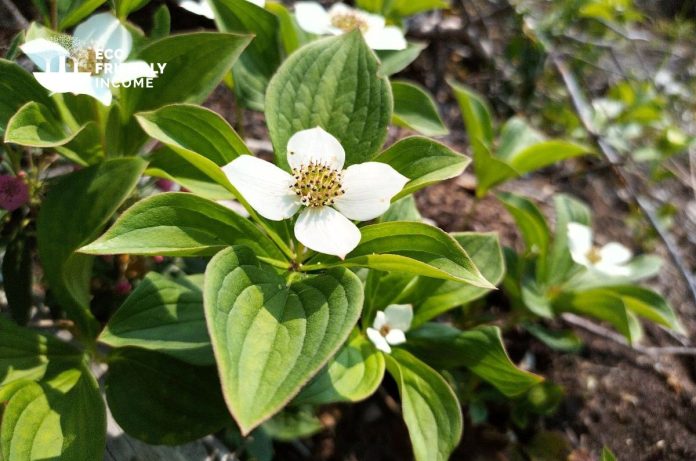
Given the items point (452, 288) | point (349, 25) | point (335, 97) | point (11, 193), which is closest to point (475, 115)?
point (349, 25)

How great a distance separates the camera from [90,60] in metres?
1.57

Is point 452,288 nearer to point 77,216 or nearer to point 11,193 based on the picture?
point 77,216

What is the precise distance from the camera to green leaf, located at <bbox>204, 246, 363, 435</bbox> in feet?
3.47

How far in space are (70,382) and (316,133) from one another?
2.82ft

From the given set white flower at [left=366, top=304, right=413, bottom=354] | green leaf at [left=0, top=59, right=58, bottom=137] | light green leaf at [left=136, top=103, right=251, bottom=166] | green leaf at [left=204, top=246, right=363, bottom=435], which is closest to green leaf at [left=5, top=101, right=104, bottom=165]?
green leaf at [left=0, top=59, right=58, bottom=137]

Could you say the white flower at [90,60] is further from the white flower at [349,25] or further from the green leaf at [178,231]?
the white flower at [349,25]

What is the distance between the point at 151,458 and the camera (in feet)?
5.58

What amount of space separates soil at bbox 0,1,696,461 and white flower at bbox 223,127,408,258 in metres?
1.02

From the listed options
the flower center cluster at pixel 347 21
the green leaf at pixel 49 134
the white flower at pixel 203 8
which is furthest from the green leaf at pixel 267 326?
the flower center cluster at pixel 347 21

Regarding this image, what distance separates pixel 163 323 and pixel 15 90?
0.72m

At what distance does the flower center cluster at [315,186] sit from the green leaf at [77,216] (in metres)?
0.38

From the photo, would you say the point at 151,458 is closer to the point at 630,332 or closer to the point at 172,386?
the point at 172,386

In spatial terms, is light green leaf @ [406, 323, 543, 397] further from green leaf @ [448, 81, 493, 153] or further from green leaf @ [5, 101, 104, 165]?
green leaf @ [5, 101, 104, 165]

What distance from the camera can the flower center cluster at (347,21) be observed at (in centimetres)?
208
